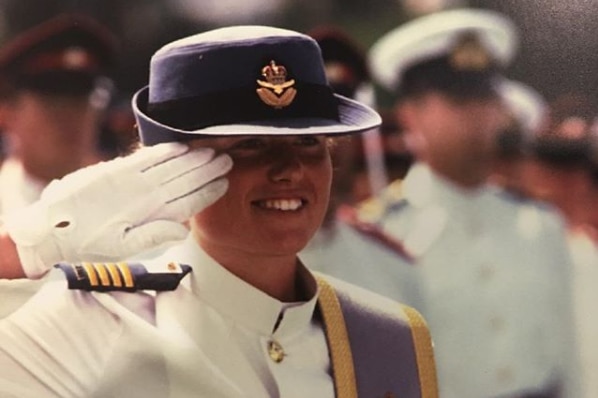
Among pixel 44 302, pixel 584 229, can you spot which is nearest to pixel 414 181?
pixel 584 229

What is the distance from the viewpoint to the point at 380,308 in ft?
6.32

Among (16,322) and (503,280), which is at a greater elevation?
(16,322)

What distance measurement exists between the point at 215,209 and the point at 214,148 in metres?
0.11

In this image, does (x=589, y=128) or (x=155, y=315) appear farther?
A: (x=589, y=128)

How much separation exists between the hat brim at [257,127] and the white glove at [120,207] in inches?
1.0

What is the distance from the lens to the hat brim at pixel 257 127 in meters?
1.74

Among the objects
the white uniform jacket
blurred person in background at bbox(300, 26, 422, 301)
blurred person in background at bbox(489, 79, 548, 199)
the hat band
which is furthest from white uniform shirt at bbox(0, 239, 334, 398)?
blurred person in background at bbox(489, 79, 548, 199)

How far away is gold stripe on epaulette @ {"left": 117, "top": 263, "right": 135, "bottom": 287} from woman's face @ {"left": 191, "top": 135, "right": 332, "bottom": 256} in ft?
0.47

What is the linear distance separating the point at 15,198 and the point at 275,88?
1.71 feet

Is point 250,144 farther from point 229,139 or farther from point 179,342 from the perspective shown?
point 179,342

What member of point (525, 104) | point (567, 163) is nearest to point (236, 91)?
point (525, 104)

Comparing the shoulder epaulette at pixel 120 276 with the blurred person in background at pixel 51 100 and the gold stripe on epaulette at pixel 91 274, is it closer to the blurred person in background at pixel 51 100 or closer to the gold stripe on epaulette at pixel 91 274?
the gold stripe on epaulette at pixel 91 274

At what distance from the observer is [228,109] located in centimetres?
176

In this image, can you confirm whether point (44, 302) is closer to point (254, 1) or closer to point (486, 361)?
point (254, 1)
